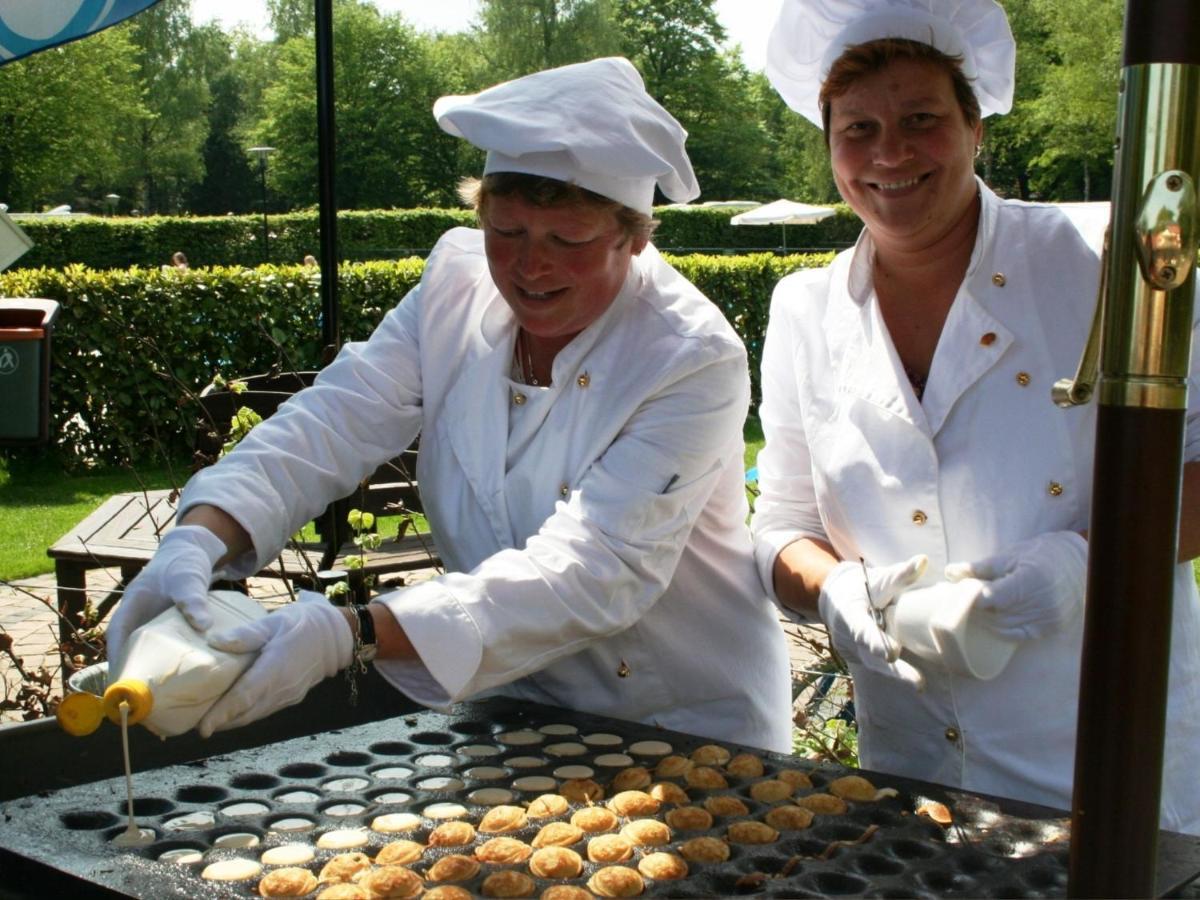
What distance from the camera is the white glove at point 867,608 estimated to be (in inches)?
67.8

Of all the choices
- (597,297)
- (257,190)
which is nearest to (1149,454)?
(597,297)

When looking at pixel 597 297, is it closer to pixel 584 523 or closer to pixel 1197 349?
pixel 584 523

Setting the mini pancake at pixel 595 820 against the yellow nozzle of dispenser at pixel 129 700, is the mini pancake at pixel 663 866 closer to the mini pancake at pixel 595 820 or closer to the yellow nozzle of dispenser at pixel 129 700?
the mini pancake at pixel 595 820

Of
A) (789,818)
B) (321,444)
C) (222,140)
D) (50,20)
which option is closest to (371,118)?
(222,140)

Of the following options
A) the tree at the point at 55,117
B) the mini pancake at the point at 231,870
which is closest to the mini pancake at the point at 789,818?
the mini pancake at the point at 231,870

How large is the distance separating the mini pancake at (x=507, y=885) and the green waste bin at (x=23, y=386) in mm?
2049

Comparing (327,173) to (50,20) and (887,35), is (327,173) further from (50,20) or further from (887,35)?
(887,35)

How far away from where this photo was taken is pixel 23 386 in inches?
121

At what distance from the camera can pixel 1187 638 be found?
1824 millimetres

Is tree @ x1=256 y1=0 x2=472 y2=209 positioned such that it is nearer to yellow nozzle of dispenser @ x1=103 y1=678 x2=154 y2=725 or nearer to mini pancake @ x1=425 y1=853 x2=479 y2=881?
yellow nozzle of dispenser @ x1=103 y1=678 x2=154 y2=725

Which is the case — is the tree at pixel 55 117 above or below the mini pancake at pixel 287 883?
above

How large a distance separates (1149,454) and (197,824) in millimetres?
1116

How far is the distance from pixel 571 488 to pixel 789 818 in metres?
0.63

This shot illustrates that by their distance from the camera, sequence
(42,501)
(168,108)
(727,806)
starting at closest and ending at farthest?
1. (727,806)
2. (42,501)
3. (168,108)
